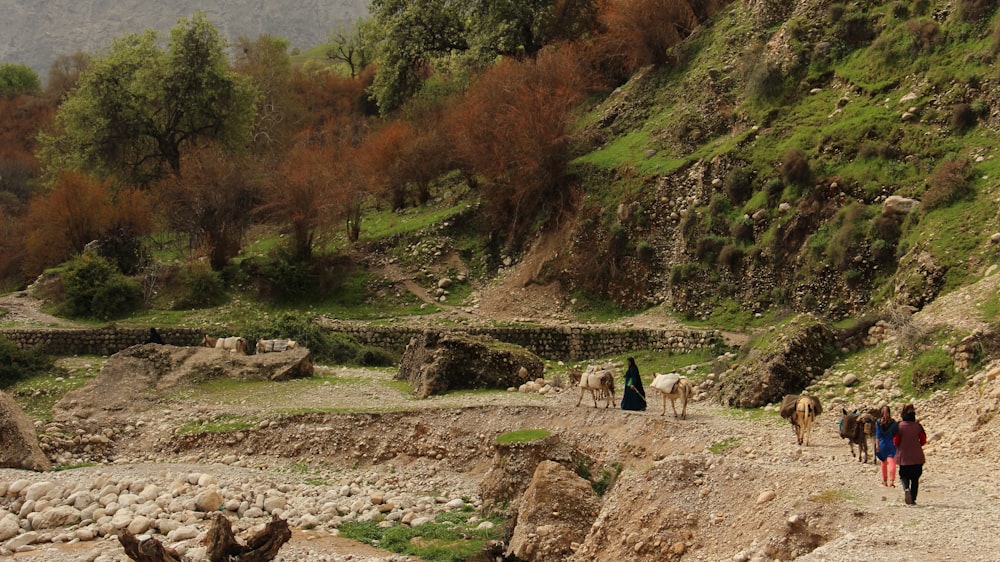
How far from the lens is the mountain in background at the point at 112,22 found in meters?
145

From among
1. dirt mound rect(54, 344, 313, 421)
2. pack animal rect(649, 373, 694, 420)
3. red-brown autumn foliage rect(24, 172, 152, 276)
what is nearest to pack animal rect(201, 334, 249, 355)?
dirt mound rect(54, 344, 313, 421)

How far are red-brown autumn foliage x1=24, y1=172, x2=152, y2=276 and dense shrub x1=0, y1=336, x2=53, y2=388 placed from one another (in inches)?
551

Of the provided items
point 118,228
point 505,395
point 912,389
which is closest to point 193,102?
point 118,228

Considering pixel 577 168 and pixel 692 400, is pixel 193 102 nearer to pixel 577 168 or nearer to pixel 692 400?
pixel 577 168

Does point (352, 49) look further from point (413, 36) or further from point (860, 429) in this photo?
point (860, 429)

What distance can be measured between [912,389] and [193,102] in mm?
42986

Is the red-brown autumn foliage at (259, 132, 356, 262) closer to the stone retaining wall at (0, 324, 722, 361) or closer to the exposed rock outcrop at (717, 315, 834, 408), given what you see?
the stone retaining wall at (0, 324, 722, 361)

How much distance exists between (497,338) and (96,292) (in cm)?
1782

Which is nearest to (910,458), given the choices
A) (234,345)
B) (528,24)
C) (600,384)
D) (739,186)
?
(600,384)

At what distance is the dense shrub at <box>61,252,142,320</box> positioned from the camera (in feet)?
125

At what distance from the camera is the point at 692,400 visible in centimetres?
2238

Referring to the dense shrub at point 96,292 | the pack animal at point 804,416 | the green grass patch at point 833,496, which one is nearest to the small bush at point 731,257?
the pack animal at point 804,416

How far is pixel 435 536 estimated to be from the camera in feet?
53.5

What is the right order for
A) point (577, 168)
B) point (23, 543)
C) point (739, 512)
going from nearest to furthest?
point (739, 512) < point (23, 543) < point (577, 168)
